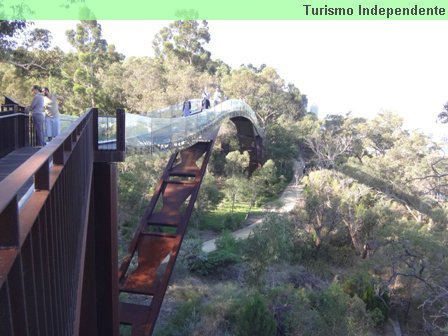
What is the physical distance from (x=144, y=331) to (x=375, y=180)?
17.4m

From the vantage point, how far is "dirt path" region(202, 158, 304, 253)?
742 inches

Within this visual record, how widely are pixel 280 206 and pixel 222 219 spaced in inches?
114

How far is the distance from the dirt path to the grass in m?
0.42

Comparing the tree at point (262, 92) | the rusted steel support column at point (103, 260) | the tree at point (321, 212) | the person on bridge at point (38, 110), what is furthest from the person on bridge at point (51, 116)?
the tree at point (262, 92)

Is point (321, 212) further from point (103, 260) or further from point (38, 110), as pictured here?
point (103, 260)

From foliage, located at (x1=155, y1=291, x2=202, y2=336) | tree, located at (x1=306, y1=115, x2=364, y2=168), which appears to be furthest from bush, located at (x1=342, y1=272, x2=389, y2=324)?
tree, located at (x1=306, y1=115, x2=364, y2=168)

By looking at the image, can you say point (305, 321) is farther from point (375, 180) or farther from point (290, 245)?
point (375, 180)

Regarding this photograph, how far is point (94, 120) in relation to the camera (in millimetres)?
5742

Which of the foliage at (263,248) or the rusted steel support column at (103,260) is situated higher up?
the rusted steel support column at (103,260)

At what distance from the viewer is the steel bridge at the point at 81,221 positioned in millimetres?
1212

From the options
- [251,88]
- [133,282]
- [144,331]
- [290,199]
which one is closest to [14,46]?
[133,282]

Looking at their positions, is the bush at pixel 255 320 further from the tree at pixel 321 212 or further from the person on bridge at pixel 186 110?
the tree at pixel 321 212

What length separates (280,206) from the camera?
20.7 m

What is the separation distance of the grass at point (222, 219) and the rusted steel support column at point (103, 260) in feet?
47.1
